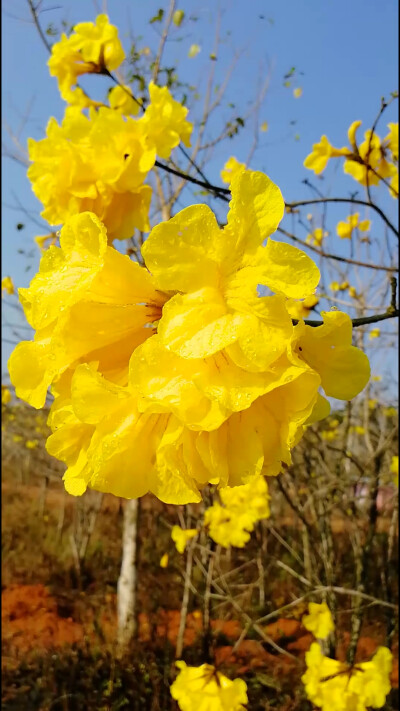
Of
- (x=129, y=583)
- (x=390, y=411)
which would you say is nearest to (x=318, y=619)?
(x=129, y=583)

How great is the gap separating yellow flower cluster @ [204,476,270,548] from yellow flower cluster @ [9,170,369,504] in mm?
3036

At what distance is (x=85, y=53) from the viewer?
1.73 m

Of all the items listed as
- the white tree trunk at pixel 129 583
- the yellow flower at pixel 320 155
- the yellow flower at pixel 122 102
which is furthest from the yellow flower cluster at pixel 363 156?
the white tree trunk at pixel 129 583

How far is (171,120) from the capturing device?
4.52 ft

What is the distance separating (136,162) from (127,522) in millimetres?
5914

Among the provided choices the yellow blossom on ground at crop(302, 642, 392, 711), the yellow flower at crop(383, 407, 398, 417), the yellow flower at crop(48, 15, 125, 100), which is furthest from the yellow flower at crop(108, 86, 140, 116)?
the yellow flower at crop(383, 407, 398, 417)

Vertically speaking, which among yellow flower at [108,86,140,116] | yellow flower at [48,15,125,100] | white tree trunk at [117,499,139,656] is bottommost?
white tree trunk at [117,499,139,656]

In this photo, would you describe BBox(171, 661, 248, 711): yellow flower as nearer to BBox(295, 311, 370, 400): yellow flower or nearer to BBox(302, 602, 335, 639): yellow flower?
BBox(302, 602, 335, 639): yellow flower

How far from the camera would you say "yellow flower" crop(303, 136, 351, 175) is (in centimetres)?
235

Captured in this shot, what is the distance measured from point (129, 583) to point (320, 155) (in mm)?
5609

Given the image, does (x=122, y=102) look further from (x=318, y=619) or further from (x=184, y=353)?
(x=318, y=619)

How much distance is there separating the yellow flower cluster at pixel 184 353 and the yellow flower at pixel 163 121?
27.4 inches

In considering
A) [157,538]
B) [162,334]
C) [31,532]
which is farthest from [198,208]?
[31,532]

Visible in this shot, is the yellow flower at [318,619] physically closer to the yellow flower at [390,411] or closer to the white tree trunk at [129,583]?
the white tree trunk at [129,583]
